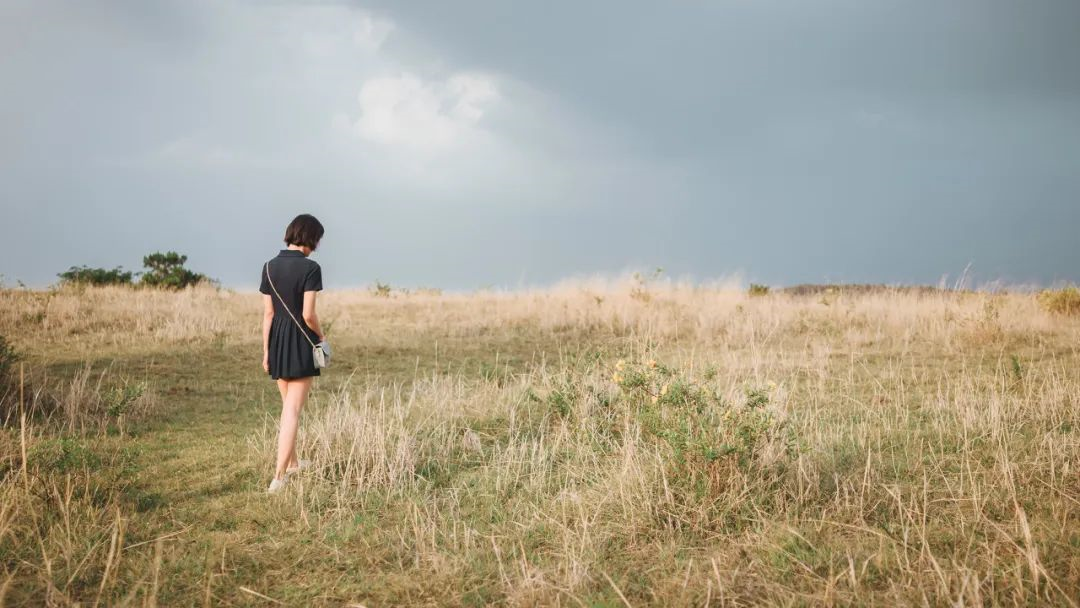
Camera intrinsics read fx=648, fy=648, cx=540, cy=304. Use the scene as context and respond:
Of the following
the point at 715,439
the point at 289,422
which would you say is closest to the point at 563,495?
the point at 715,439

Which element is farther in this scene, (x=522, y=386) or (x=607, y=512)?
(x=522, y=386)

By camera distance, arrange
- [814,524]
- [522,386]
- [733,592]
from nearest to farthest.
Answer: [733,592] → [814,524] → [522,386]

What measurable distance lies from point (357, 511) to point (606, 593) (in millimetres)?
2065

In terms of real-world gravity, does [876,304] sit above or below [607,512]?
above

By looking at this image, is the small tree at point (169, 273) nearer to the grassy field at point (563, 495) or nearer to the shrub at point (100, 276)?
the shrub at point (100, 276)

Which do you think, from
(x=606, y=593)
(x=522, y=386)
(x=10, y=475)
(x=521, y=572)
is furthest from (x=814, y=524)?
(x=10, y=475)

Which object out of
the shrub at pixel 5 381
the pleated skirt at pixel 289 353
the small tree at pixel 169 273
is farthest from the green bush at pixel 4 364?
the small tree at pixel 169 273

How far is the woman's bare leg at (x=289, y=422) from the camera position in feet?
16.5

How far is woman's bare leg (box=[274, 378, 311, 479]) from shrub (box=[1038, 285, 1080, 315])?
50.2 feet

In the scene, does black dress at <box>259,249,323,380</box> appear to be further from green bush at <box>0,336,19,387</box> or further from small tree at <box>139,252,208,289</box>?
small tree at <box>139,252,208,289</box>

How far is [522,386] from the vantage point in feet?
25.8

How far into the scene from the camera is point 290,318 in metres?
5.08

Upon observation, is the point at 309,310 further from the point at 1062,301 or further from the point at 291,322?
the point at 1062,301

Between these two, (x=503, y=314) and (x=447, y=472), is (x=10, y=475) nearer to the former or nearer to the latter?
(x=447, y=472)
